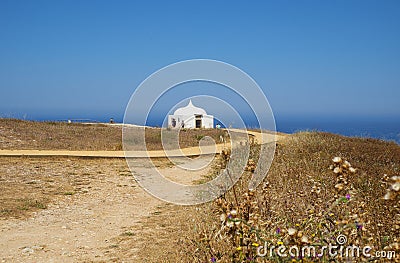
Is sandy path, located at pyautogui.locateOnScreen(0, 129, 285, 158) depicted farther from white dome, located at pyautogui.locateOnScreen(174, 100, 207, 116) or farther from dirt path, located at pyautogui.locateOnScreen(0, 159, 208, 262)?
white dome, located at pyautogui.locateOnScreen(174, 100, 207, 116)

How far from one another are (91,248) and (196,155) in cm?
957

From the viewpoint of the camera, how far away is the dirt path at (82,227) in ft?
16.8

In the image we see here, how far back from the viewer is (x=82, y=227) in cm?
634

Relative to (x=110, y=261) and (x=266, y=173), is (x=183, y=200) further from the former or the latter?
(x=110, y=261)

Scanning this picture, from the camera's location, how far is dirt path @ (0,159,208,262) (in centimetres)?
511

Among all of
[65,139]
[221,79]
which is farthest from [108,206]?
[65,139]

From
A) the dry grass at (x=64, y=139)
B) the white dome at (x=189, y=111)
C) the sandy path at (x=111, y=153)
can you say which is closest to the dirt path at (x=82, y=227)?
the sandy path at (x=111, y=153)

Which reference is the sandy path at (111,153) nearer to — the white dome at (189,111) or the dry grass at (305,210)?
the dry grass at (305,210)

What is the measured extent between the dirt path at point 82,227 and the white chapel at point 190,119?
20227mm

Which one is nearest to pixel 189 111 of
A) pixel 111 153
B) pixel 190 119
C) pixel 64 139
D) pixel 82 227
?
pixel 190 119

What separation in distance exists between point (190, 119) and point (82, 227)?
23.4m

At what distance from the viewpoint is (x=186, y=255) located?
432 centimetres

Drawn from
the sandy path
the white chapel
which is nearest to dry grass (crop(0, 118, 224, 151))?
the sandy path

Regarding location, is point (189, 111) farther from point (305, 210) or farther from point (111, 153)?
point (305, 210)
